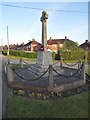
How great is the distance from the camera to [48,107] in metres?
7.11

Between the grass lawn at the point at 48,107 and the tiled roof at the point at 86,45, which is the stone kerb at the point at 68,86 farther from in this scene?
the tiled roof at the point at 86,45

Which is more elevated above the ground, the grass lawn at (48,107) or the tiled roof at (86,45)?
the tiled roof at (86,45)

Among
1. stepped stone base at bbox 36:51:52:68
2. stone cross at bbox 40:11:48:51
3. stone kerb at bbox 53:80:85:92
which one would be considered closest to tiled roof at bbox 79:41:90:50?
stone cross at bbox 40:11:48:51

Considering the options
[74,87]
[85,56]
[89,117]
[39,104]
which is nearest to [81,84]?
[74,87]

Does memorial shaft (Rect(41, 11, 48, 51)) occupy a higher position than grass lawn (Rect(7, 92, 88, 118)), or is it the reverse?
memorial shaft (Rect(41, 11, 48, 51))

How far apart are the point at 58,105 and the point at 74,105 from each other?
0.57 m

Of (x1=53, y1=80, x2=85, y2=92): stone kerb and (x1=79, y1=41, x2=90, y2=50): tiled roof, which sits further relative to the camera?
(x1=79, y1=41, x2=90, y2=50): tiled roof

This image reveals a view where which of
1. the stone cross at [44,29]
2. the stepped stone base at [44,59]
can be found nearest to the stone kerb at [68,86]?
the stepped stone base at [44,59]

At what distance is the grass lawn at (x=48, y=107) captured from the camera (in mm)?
6324

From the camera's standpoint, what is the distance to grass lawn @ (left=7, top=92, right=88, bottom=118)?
6.32 meters

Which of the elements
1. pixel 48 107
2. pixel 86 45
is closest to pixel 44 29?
pixel 48 107

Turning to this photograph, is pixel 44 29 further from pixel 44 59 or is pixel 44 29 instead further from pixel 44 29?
pixel 44 59

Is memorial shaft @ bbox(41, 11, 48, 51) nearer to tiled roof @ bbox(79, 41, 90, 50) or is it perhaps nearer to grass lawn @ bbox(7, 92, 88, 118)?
grass lawn @ bbox(7, 92, 88, 118)

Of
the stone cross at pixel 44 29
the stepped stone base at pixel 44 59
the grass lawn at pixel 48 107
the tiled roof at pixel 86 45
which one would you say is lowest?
the grass lawn at pixel 48 107
